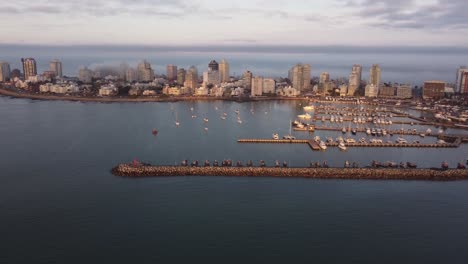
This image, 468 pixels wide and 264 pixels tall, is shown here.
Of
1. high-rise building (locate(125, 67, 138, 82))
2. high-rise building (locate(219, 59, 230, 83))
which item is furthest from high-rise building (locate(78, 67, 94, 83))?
high-rise building (locate(219, 59, 230, 83))

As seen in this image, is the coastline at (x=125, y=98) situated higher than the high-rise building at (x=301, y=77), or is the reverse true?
the high-rise building at (x=301, y=77)

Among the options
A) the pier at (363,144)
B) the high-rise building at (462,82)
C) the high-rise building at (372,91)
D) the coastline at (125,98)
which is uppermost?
the high-rise building at (462,82)

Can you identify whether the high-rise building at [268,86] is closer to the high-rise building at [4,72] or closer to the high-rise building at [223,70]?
the high-rise building at [223,70]

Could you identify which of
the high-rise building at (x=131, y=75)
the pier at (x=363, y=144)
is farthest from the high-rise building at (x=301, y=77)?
the pier at (x=363, y=144)

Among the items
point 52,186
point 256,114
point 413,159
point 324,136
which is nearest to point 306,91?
point 256,114

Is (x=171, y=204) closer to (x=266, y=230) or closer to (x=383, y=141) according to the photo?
(x=266, y=230)
